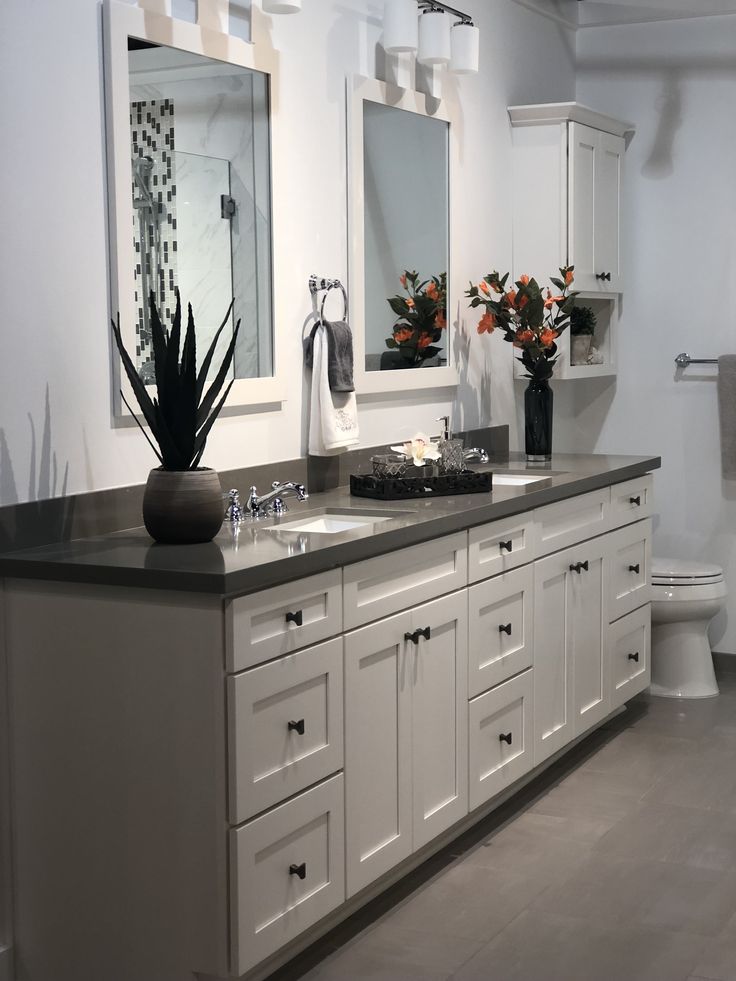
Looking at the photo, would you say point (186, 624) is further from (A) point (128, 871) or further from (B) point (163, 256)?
(B) point (163, 256)

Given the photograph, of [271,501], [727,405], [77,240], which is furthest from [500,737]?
[727,405]

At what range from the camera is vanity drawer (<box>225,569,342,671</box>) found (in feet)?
7.32

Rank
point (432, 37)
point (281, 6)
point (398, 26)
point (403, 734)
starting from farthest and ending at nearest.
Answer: point (432, 37) < point (398, 26) < point (281, 6) < point (403, 734)

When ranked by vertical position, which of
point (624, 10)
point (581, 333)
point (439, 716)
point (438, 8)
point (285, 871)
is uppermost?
point (624, 10)

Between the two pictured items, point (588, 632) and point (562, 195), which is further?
point (562, 195)

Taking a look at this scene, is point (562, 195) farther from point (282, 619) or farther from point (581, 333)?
point (282, 619)

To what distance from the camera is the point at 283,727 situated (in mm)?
2383

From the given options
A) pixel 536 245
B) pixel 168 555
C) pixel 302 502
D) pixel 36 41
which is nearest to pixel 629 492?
pixel 536 245

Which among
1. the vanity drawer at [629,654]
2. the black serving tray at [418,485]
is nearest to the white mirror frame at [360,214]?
the black serving tray at [418,485]

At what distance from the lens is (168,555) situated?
7.81 feet

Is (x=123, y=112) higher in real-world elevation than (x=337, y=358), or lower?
higher

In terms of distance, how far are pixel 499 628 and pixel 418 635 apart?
461 mm

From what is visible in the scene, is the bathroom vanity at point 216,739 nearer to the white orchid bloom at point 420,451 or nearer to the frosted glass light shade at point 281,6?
the white orchid bloom at point 420,451

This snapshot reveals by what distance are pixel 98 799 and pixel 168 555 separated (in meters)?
0.45
